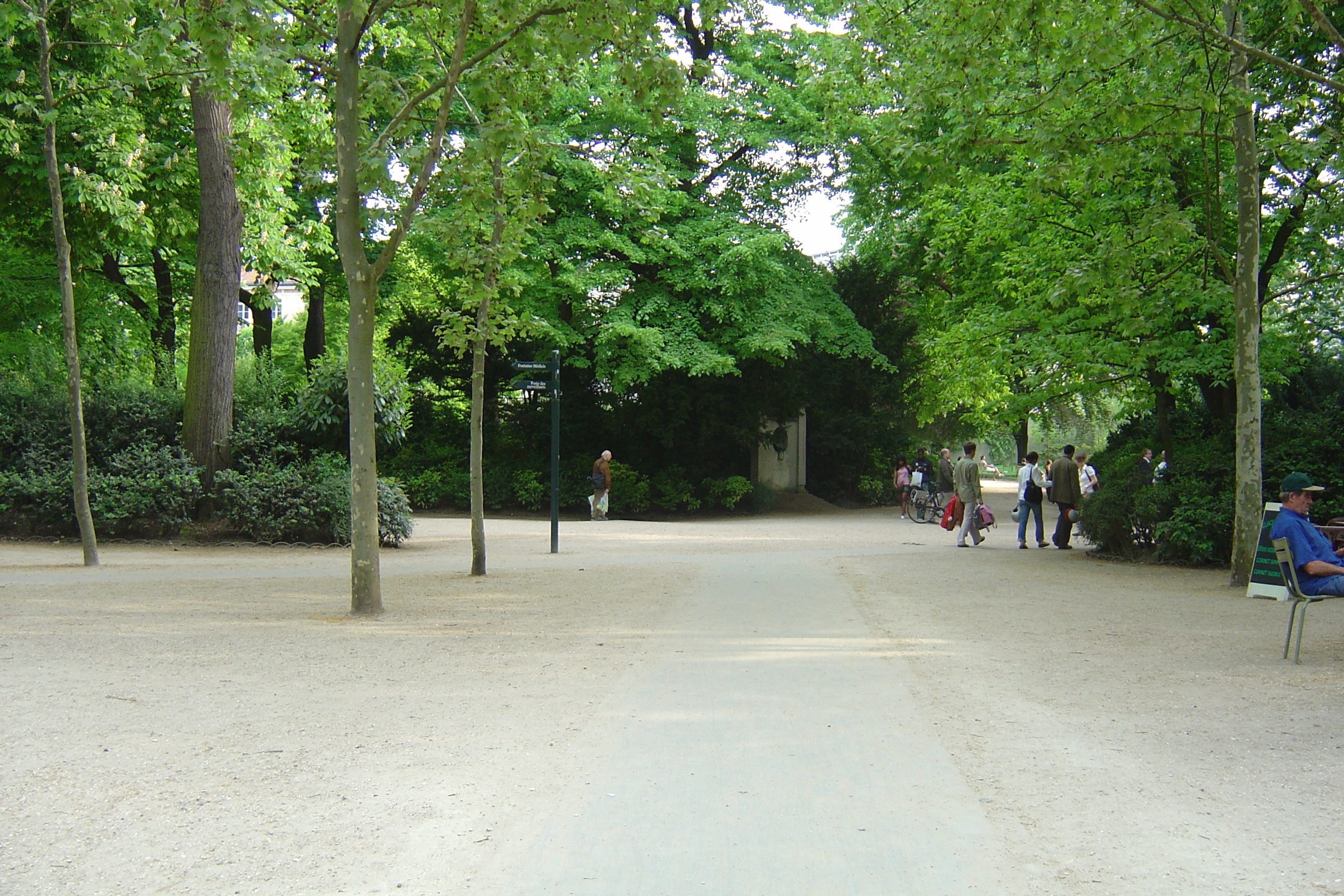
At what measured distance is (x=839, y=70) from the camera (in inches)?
482

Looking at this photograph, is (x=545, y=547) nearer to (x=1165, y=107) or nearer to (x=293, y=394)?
(x=293, y=394)

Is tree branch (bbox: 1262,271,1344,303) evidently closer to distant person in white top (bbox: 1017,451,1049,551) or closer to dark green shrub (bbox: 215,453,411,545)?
distant person in white top (bbox: 1017,451,1049,551)

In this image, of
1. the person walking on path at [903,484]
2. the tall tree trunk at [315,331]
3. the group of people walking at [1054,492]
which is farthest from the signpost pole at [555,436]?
the tall tree trunk at [315,331]

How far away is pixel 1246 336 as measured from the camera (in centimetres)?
1252

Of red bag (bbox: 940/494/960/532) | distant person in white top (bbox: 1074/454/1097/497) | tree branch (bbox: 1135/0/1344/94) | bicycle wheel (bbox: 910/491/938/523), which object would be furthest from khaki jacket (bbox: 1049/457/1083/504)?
tree branch (bbox: 1135/0/1344/94)

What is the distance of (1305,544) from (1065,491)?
1099cm

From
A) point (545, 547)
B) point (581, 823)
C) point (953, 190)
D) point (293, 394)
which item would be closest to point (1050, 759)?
point (581, 823)

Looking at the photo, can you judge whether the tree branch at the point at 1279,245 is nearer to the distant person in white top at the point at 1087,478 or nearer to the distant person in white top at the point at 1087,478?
the distant person in white top at the point at 1087,478

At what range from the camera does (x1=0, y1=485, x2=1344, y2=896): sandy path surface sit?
375cm

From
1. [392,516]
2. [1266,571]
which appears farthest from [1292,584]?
[392,516]

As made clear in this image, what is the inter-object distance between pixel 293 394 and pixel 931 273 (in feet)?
54.6

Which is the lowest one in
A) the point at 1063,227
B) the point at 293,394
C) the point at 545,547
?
the point at 545,547

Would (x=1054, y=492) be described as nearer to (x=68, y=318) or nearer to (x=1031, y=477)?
(x=1031, y=477)

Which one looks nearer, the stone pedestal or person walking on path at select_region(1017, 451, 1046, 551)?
person walking on path at select_region(1017, 451, 1046, 551)
